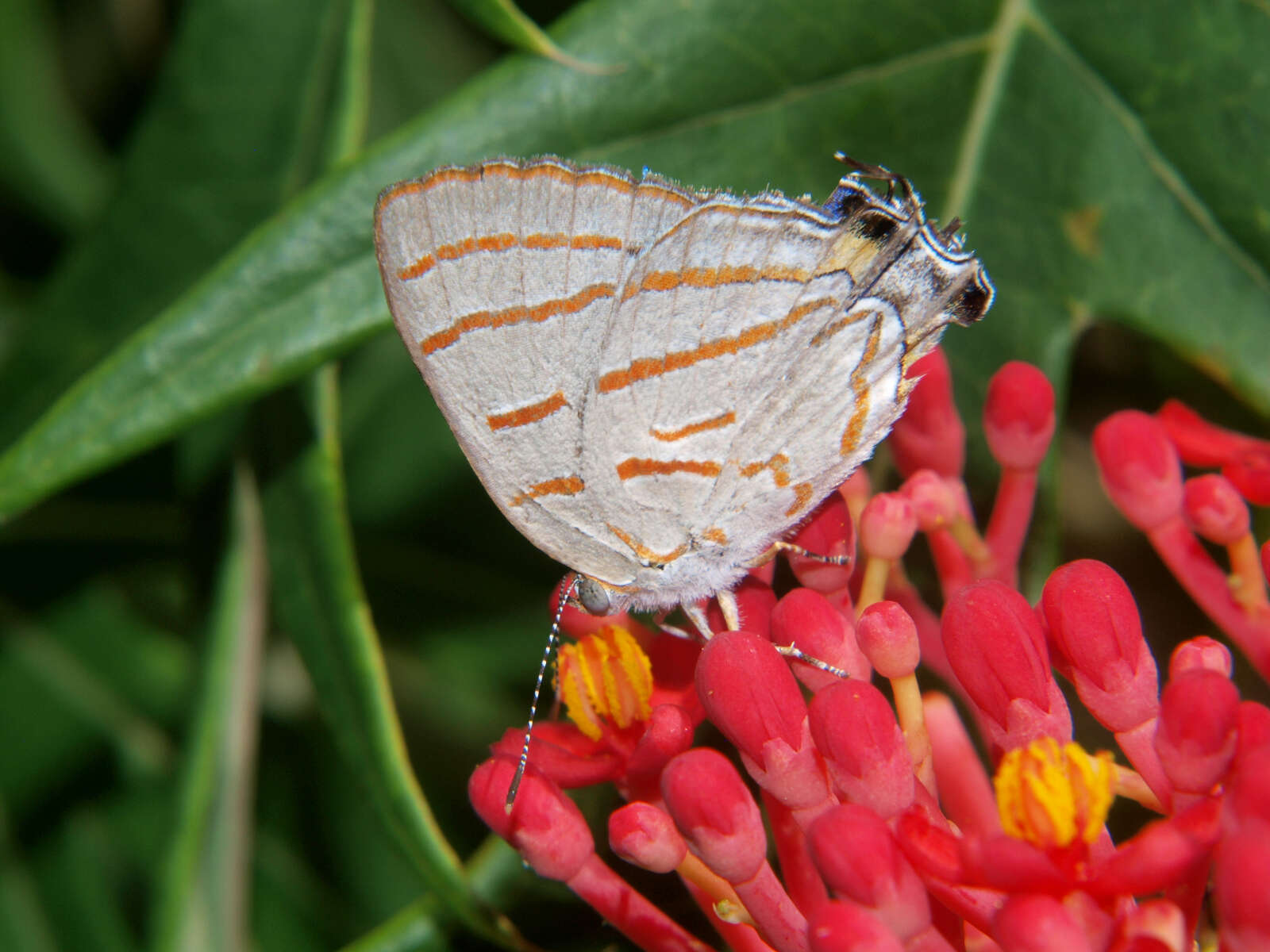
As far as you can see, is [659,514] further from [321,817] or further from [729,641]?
[321,817]

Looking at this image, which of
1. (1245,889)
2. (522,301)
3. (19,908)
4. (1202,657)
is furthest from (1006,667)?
(19,908)

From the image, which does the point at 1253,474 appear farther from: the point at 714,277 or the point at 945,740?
the point at 714,277

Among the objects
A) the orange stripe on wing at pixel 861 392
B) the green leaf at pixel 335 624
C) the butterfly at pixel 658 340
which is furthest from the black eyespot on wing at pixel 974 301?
the green leaf at pixel 335 624

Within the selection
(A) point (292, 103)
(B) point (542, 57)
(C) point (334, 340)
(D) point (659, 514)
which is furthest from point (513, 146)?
(A) point (292, 103)

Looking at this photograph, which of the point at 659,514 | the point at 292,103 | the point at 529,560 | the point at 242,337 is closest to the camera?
the point at 242,337

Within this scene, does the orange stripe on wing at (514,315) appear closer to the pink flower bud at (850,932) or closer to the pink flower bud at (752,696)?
the pink flower bud at (752,696)

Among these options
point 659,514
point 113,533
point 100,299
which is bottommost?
point 659,514

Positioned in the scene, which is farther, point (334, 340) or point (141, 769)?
point (141, 769)
